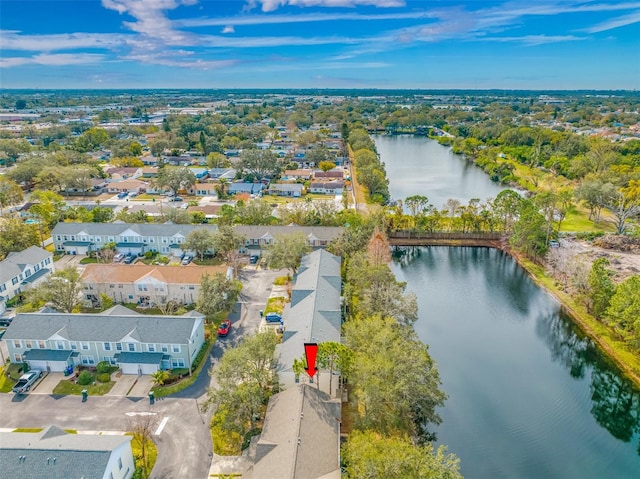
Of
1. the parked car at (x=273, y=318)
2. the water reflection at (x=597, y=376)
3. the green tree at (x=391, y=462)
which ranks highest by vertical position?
the green tree at (x=391, y=462)

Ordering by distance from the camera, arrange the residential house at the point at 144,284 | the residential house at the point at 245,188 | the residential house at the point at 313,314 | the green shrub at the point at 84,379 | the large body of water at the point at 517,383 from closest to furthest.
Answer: the large body of water at the point at 517,383 → the residential house at the point at 313,314 → the green shrub at the point at 84,379 → the residential house at the point at 144,284 → the residential house at the point at 245,188

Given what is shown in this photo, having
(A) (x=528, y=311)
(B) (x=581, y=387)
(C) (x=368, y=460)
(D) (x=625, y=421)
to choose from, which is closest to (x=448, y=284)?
(A) (x=528, y=311)

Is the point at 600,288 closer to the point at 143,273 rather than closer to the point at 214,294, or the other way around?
the point at 214,294

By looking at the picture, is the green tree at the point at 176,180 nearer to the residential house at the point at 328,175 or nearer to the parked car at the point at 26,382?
the residential house at the point at 328,175

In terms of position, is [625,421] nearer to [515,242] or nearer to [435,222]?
[515,242]

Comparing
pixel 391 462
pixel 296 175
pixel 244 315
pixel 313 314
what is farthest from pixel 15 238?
pixel 296 175

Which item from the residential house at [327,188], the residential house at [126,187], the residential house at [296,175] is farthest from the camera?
the residential house at [296,175]

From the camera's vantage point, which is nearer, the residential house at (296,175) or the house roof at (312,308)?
the house roof at (312,308)

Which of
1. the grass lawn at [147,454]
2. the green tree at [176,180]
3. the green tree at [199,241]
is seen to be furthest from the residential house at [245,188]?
the grass lawn at [147,454]
